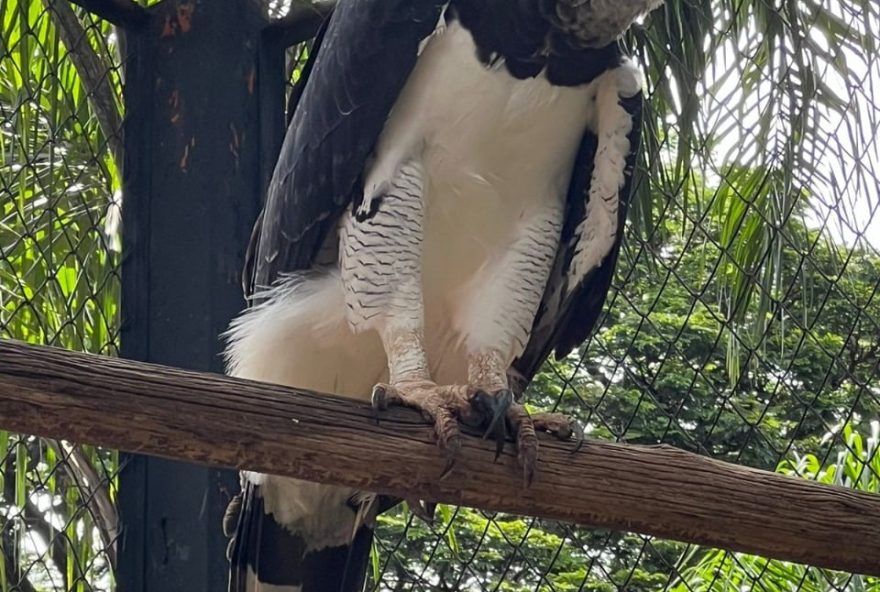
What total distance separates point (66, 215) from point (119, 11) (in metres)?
0.68

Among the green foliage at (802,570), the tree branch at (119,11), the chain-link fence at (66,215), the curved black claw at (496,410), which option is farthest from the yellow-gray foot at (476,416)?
the green foliage at (802,570)

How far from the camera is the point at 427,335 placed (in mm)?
1828

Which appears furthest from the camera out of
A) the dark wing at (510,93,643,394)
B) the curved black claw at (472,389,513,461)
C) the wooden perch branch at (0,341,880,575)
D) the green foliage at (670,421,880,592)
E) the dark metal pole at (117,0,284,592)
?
the green foliage at (670,421,880,592)

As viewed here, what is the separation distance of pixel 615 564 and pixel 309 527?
4123 millimetres

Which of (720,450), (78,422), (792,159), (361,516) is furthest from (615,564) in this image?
(78,422)

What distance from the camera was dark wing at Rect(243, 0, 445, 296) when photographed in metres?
1.60

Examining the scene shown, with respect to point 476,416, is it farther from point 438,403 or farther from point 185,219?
point 185,219

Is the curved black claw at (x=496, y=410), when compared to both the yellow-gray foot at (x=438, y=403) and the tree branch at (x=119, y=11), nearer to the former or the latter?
the yellow-gray foot at (x=438, y=403)

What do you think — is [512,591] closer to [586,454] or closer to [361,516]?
[361,516]

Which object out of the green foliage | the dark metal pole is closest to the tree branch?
the dark metal pole

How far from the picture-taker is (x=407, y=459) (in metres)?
1.28

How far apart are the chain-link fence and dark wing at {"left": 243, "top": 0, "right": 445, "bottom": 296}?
0.75 ft

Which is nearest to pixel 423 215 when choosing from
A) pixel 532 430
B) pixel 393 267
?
pixel 393 267

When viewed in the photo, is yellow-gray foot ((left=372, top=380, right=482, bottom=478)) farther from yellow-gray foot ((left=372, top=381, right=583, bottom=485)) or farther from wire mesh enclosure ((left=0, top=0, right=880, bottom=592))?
wire mesh enclosure ((left=0, top=0, right=880, bottom=592))
